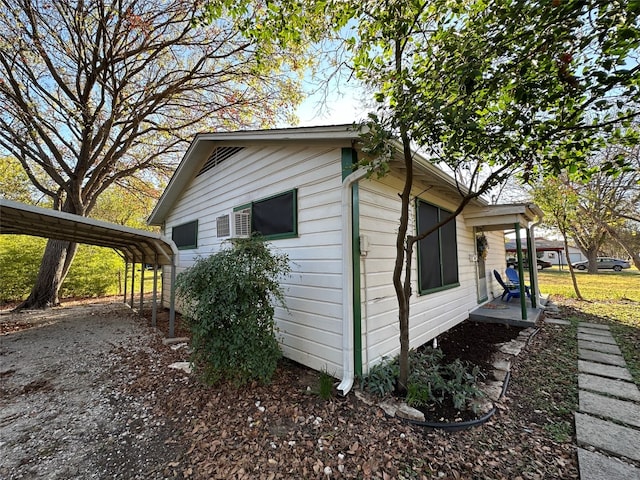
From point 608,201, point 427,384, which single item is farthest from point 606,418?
point 608,201

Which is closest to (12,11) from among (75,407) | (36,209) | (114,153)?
(114,153)

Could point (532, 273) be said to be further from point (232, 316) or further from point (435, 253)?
point (232, 316)

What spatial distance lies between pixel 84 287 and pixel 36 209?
9191mm

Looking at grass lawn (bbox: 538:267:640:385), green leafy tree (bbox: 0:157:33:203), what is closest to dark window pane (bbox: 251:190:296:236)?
grass lawn (bbox: 538:267:640:385)

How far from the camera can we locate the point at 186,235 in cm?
709

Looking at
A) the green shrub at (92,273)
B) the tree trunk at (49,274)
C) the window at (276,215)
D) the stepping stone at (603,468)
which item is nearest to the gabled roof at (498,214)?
the window at (276,215)

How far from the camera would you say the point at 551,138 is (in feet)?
7.41

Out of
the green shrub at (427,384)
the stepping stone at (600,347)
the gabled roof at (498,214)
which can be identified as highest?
the gabled roof at (498,214)

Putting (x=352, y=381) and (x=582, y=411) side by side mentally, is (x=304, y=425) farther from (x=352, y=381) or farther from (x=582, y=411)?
(x=582, y=411)

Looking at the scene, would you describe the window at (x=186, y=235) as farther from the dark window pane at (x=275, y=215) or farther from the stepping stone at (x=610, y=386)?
the stepping stone at (x=610, y=386)

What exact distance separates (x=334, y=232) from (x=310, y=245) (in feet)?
1.55

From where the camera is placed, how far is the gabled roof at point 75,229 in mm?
3850

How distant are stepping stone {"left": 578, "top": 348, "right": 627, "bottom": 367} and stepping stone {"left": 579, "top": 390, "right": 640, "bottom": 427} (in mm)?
1342

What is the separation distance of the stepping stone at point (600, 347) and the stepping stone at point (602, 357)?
6.3 inches
